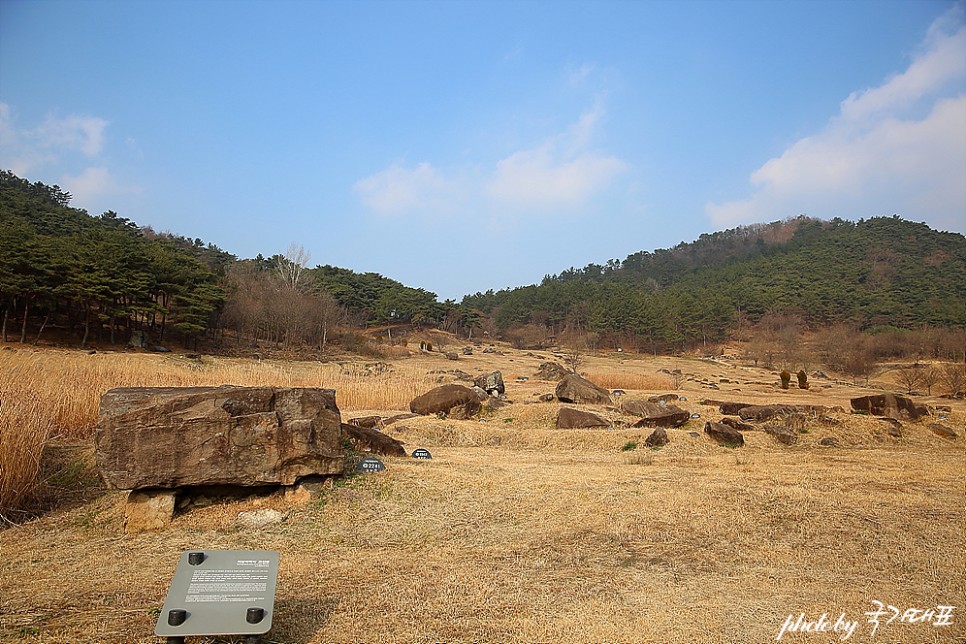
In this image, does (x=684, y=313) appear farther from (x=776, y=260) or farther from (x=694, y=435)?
(x=694, y=435)

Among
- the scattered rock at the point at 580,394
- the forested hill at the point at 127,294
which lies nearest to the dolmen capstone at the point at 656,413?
the scattered rock at the point at 580,394

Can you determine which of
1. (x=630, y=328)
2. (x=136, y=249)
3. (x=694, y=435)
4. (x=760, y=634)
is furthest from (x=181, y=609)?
(x=630, y=328)

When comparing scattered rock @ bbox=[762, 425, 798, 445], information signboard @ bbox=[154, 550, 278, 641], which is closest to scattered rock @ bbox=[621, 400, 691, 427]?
scattered rock @ bbox=[762, 425, 798, 445]

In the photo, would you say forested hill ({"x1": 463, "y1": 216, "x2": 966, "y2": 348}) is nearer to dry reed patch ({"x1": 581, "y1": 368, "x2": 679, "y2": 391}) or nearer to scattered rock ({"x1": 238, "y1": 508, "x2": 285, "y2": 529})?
dry reed patch ({"x1": 581, "y1": 368, "x2": 679, "y2": 391})

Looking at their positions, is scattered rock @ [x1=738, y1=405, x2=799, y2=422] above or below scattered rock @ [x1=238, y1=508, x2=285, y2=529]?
above

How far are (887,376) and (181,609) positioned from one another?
36724 mm

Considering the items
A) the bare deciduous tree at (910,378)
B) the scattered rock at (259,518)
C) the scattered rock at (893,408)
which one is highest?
the bare deciduous tree at (910,378)

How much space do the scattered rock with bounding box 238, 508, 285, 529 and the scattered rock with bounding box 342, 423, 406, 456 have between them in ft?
6.91

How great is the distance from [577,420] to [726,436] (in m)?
2.91

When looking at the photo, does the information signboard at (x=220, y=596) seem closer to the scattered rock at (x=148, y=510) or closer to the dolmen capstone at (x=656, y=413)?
the scattered rock at (x=148, y=510)

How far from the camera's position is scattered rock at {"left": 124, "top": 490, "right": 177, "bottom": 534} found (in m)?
5.43

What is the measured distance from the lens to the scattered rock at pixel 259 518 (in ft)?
18.2

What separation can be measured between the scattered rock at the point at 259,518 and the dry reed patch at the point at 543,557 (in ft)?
0.38

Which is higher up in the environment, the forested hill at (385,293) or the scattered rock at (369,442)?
the forested hill at (385,293)
